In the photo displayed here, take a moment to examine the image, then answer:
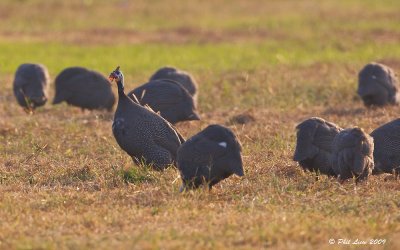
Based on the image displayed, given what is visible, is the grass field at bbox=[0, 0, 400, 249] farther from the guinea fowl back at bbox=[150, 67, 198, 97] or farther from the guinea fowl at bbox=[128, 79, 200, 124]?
the guinea fowl back at bbox=[150, 67, 198, 97]

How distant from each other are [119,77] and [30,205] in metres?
2.12

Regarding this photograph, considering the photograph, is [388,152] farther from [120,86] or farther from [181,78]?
[181,78]

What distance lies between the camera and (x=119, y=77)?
29.7ft

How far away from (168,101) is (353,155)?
3.63 m

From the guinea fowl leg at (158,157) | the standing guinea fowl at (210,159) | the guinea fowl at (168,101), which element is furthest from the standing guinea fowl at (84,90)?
the standing guinea fowl at (210,159)

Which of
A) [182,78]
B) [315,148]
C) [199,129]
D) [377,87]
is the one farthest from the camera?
[182,78]

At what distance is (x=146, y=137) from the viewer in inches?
337

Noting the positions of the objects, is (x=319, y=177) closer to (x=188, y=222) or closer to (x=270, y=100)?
(x=188, y=222)

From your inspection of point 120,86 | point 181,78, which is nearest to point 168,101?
point 181,78

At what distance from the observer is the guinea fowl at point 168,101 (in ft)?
36.3

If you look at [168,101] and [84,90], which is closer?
[168,101]

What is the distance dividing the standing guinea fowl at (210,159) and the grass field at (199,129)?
0.61ft

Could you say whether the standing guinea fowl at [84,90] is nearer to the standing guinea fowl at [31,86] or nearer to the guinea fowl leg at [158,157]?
the standing guinea fowl at [31,86]

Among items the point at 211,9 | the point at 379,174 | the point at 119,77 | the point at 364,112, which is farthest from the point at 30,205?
the point at 211,9
